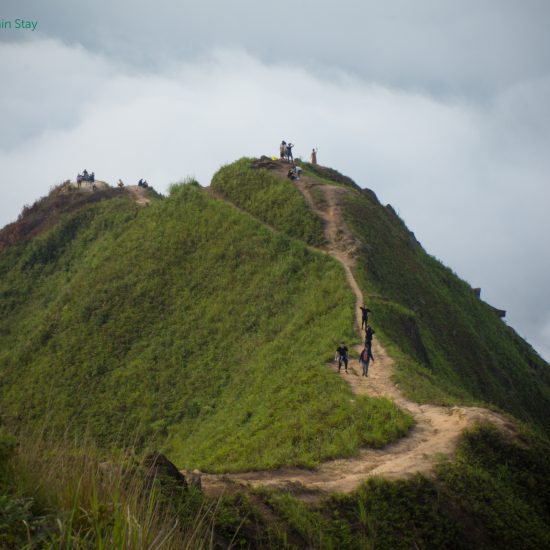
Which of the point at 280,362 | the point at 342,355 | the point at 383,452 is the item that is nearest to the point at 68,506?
the point at 383,452

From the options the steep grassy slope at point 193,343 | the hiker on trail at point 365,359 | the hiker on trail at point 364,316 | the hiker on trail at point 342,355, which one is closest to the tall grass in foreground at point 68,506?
the steep grassy slope at point 193,343

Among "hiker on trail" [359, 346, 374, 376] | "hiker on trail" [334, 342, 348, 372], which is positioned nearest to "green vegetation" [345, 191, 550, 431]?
"hiker on trail" [359, 346, 374, 376]

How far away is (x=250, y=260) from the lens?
35.0 m

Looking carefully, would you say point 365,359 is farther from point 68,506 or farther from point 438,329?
point 68,506

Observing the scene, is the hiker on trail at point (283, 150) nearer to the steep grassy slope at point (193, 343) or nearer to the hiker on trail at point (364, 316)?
the steep grassy slope at point (193, 343)

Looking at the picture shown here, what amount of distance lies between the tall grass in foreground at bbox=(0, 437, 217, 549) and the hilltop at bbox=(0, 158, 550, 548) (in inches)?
22.9

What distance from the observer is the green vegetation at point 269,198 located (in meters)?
36.0

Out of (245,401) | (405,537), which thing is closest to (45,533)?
(405,537)

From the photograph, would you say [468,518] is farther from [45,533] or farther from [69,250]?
[69,250]

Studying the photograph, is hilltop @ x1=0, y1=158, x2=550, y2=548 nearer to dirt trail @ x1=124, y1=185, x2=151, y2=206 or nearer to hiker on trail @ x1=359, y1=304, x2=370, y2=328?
dirt trail @ x1=124, y1=185, x2=151, y2=206

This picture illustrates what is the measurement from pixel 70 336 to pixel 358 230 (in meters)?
16.0

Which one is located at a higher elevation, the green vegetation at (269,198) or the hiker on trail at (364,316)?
the green vegetation at (269,198)

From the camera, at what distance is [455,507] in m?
13.1

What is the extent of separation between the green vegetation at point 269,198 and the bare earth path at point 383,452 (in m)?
12.4
